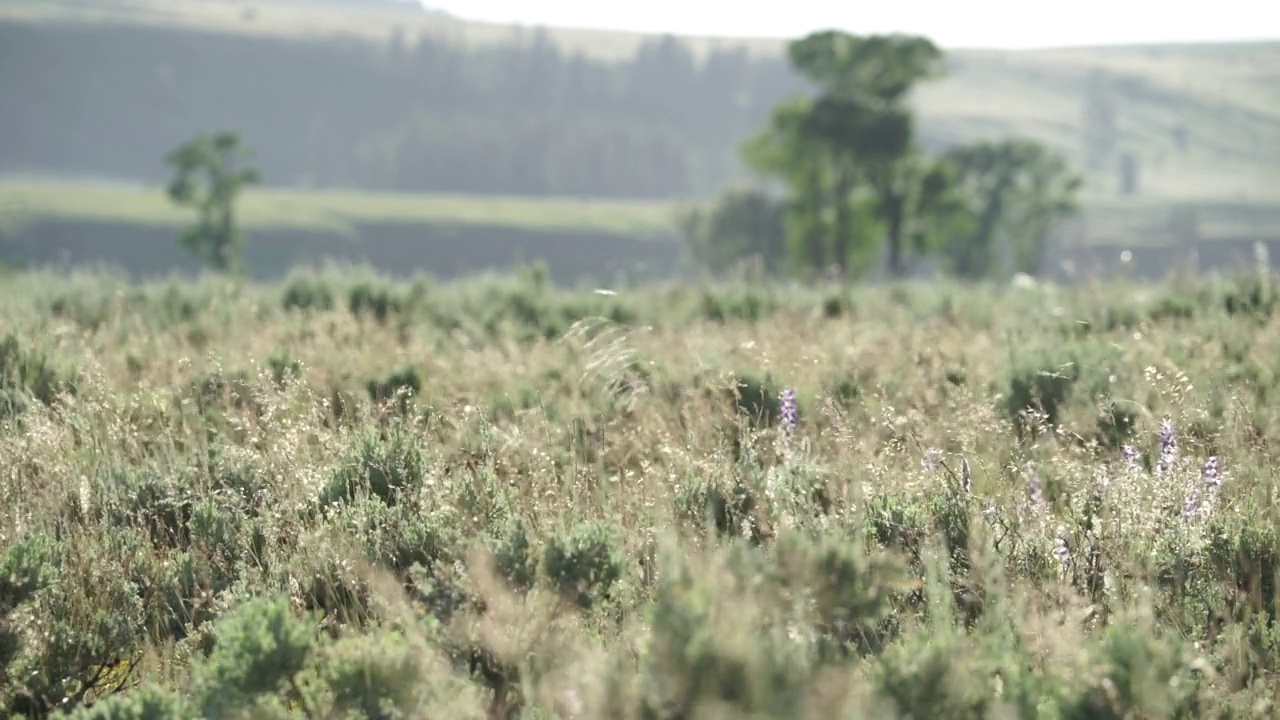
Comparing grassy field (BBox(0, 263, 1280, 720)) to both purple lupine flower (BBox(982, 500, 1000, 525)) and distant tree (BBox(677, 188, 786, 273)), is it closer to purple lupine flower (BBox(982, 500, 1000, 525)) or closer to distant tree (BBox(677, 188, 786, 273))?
purple lupine flower (BBox(982, 500, 1000, 525))

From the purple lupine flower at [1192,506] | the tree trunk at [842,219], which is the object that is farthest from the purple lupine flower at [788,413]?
the tree trunk at [842,219]

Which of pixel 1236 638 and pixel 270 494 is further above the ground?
pixel 1236 638

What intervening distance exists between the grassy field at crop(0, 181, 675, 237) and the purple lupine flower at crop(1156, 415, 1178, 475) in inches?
5839

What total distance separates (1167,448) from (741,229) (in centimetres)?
8242

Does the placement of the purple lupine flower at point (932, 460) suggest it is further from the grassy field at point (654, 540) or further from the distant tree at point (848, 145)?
the distant tree at point (848, 145)

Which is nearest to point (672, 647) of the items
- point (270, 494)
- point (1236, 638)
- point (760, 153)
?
point (1236, 638)

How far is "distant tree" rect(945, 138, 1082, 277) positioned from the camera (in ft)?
278

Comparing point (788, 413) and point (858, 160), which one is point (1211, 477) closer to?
point (788, 413)

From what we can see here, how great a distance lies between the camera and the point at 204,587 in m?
4.77

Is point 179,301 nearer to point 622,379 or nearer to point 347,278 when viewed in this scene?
point 347,278

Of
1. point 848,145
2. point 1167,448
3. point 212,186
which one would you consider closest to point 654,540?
point 1167,448

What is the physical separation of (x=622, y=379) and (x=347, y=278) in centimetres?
913

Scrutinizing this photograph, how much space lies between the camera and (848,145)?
188 feet

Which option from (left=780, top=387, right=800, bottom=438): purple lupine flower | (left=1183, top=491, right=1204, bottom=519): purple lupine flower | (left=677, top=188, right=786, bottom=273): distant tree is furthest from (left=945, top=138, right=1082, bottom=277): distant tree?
(left=1183, top=491, right=1204, bottom=519): purple lupine flower
